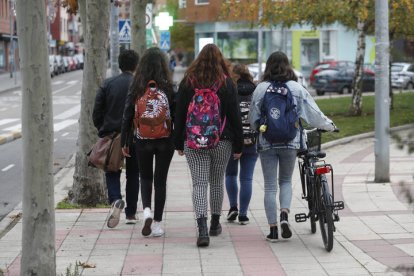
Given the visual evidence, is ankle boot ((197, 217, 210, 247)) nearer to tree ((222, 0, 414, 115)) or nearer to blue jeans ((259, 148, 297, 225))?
blue jeans ((259, 148, 297, 225))

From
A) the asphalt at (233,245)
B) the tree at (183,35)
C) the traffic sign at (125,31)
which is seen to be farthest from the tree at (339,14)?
the tree at (183,35)

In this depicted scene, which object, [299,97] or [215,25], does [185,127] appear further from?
[215,25]

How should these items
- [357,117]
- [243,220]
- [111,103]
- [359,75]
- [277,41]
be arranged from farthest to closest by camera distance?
[277,41], [357,117], [359,75], [243,220], [111,103]

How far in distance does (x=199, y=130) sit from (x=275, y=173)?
882 mm

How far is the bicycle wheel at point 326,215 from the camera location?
7.09m

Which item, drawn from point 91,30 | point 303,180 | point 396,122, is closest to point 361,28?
point 396,122

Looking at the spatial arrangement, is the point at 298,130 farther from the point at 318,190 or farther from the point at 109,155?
the point at 109,155

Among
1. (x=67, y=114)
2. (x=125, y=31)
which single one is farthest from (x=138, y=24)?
(x=67, y=114)

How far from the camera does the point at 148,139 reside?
786cm

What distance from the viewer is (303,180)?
26.3 feet

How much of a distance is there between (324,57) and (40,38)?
48.9m

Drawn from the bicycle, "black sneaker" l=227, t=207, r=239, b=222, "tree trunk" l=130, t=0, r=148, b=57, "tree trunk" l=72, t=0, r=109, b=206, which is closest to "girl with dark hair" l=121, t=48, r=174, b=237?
"black sneaker" l=227, t=207, r=239, b=222

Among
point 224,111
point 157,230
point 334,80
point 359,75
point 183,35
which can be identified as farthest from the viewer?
point 183,35

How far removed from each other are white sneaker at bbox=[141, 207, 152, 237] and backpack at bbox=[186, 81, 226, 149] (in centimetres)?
91
